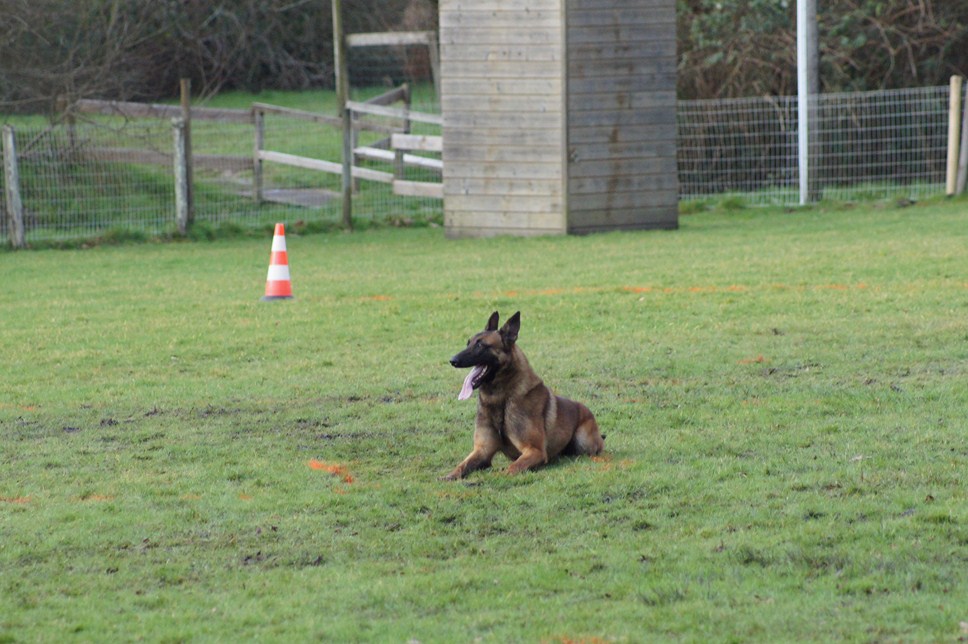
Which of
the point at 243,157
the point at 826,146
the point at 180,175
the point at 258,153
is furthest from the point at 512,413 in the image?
the point at 826,146

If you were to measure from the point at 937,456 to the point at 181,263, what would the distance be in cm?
1189

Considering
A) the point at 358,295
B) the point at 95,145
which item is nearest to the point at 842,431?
the point at 358,295

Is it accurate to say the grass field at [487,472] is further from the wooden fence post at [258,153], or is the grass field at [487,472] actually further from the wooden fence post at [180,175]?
the wooden fence post at [258,153]

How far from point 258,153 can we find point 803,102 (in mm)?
8650

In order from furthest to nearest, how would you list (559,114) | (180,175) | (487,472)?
(180,175)
(559,114)
(487,472)

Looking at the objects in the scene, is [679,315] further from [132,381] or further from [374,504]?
[374,504]

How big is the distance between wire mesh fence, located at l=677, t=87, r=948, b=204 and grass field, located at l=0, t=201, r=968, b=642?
7886mm

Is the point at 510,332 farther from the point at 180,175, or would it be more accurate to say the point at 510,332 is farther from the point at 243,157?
the point at 243,157

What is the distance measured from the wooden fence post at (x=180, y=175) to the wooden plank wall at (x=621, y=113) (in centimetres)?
558

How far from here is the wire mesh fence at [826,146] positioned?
21.6 meters

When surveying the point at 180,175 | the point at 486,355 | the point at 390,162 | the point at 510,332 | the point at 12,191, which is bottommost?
the point at 486,355

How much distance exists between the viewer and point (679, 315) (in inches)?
453

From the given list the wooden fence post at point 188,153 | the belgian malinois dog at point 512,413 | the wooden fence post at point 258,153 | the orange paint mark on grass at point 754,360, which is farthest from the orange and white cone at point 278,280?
the wooden fence post at point 258,153

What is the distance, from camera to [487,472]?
21.8 ft
